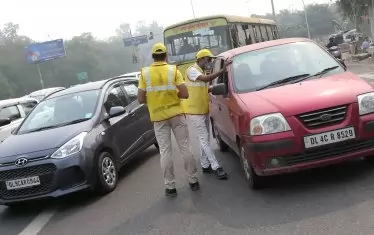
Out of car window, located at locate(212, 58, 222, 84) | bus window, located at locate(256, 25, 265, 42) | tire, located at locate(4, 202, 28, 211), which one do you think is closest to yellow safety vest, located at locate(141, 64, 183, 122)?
car window, located at locate(212, 58, 222, 84)

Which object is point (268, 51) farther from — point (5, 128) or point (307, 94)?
point (5, 128)

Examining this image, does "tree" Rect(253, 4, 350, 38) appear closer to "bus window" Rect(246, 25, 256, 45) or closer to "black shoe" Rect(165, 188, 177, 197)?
"bus window" Rect(246, 25, 256, 45)

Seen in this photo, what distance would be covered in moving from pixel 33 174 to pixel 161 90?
1941 millimetres

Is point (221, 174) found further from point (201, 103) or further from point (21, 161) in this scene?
point (21, 161)

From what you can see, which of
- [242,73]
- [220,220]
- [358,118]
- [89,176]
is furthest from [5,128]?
[358,118]

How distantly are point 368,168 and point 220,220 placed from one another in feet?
6.54

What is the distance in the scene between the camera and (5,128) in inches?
422

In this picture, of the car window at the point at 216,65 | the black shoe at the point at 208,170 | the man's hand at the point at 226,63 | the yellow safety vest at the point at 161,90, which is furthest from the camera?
the car window at the point at 216,65

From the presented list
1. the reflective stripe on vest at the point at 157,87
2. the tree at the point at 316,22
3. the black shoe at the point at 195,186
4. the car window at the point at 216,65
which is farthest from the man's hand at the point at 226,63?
the tree at the point at 316,22

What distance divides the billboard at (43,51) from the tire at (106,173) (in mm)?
55789

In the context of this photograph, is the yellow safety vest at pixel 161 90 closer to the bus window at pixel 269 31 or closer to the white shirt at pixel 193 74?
the white shirt at pixel 193 74

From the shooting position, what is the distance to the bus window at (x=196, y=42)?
650 inches

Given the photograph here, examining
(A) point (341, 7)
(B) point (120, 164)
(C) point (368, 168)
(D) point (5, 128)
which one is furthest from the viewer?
(A) point (341, 7)

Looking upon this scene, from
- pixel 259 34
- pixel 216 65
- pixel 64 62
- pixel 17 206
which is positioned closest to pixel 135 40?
pixel 64 62
